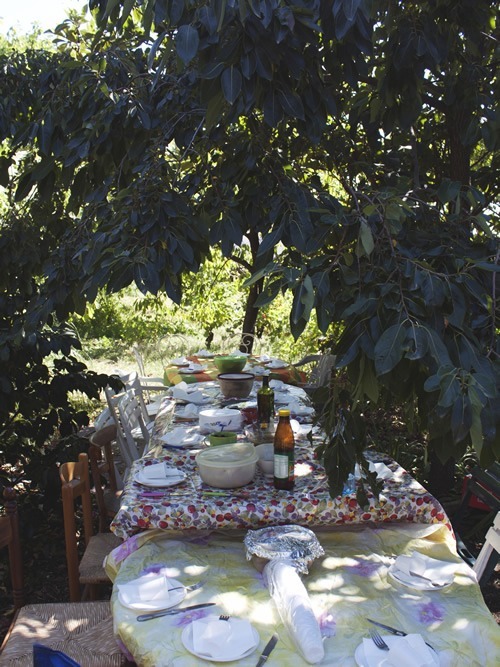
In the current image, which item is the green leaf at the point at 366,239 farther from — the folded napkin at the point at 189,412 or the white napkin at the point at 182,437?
the folded napkin at the point at 189,412

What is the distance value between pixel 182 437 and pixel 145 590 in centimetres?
134

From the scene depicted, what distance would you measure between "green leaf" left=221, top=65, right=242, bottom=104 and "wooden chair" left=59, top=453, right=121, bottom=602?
1682 mm

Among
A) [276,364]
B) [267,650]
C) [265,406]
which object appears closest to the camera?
[267,650]

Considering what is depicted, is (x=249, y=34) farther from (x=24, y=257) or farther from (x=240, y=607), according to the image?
(x=24, y=257)

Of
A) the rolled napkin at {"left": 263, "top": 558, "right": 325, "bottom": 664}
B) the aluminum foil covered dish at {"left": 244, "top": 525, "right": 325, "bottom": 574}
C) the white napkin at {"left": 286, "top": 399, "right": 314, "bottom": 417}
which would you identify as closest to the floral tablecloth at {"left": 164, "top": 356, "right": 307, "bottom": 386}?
the white napkin at {"left": 286, "top": 399, "right": 314, "bottom": 417}

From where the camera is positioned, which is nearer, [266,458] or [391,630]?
[391,630]

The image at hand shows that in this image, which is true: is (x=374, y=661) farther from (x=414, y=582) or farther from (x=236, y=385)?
(x=236, y=385)

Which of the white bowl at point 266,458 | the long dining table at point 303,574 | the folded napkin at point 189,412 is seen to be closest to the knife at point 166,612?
the long dining table at point 303,574

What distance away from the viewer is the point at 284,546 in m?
2.02

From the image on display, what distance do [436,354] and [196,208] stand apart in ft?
4.40

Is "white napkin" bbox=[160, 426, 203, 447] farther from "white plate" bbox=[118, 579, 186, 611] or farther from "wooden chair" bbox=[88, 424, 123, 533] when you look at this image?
"white plate" bbox=[118, 579, 186, 611]

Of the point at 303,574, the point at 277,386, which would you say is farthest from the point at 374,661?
the point at 277,386

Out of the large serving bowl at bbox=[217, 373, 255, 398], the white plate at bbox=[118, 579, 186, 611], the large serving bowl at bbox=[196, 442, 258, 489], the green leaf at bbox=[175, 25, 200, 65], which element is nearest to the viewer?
the green leaf at bbox=[175, 25, 200, 65]

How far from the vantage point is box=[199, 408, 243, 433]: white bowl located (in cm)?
329
